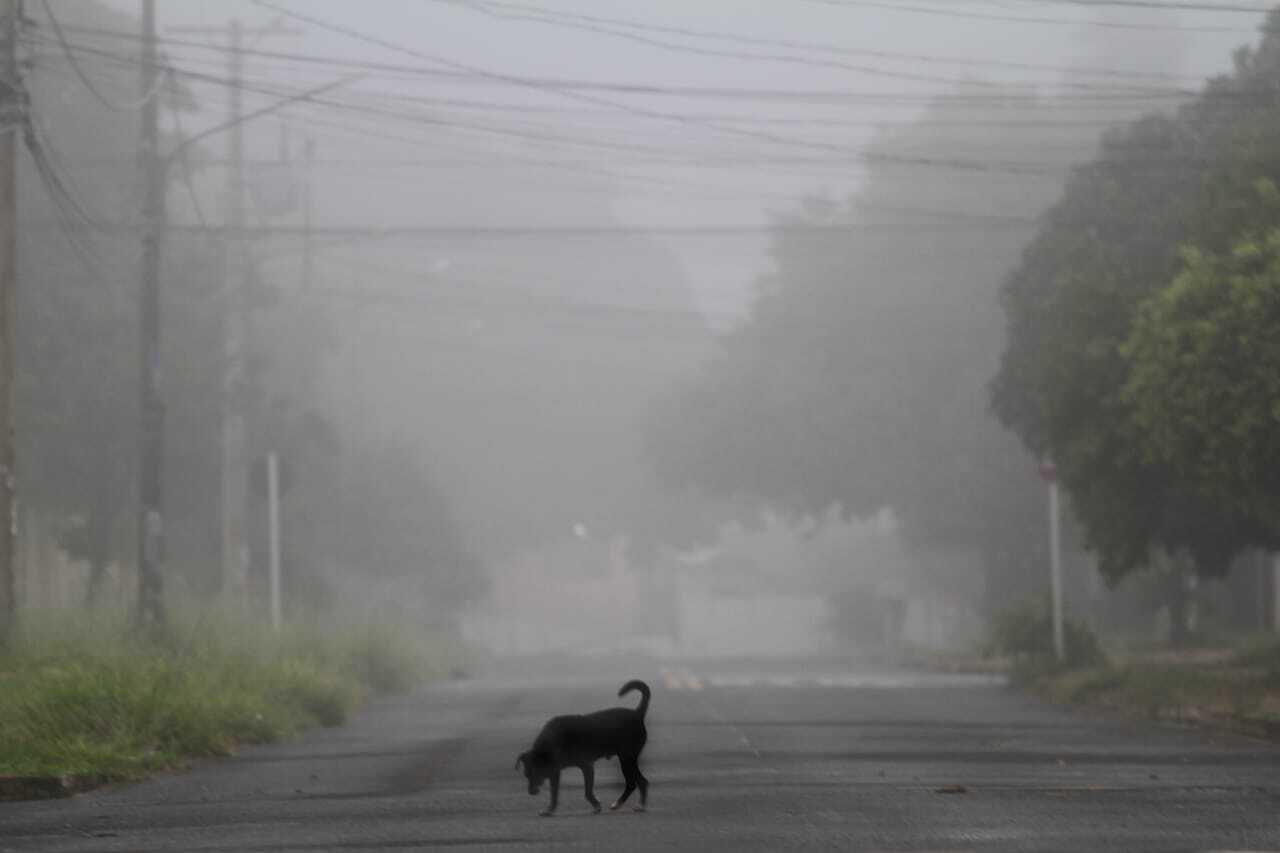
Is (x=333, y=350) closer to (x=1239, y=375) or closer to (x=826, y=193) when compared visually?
(x=826, y=193)

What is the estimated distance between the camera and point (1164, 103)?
231ft

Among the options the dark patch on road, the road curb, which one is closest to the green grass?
the road curb

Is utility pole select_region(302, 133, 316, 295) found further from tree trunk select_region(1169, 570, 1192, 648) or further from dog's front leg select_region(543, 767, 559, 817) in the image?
dog's front leg select_region(543, 767, 559, 817)

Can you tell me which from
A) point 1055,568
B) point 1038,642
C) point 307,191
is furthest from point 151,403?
point 307,191

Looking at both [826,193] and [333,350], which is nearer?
[333,350]

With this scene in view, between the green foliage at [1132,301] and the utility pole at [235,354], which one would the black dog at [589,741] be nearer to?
the green foliage at [1132,301]

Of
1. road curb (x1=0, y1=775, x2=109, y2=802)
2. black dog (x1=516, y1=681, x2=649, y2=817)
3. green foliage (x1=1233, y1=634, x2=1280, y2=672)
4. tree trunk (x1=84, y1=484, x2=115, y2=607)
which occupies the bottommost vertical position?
green foliage (x1=1233, y1=634, x2=1280, y2=672)

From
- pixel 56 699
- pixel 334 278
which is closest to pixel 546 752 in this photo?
pixel 56 699

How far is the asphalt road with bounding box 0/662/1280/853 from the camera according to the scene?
12.5m

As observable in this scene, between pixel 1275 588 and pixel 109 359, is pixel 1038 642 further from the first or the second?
pixel 109 359

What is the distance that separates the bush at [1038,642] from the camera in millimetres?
33125

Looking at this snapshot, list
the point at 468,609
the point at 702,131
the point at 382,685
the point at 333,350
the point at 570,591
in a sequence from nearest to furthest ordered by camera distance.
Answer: the point at 382,685
the point at 702,131
the point at 333,350
the point at 468,609
the point at 570,591

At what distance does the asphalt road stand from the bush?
703 centimetres

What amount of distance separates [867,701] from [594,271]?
11769cm
